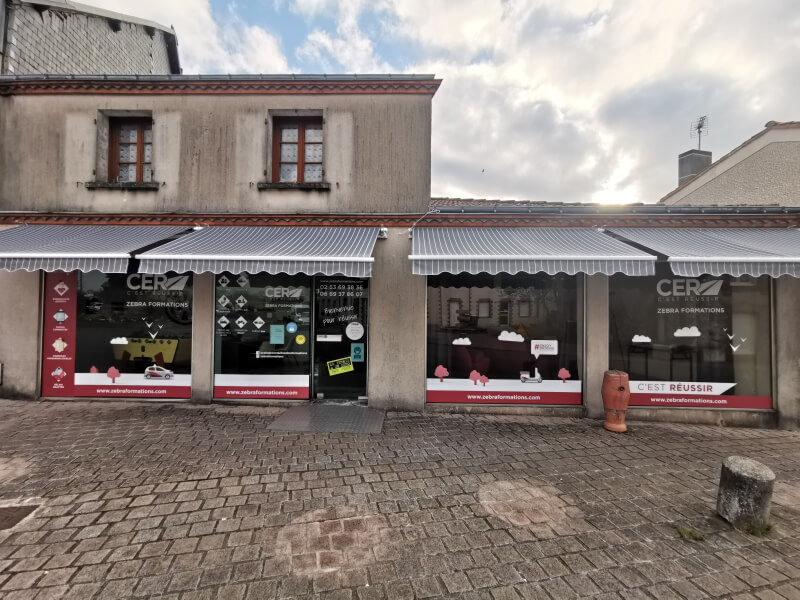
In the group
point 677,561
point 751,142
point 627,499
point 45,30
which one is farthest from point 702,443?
point 45,30

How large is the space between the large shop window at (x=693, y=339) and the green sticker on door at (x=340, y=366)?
19.5ft

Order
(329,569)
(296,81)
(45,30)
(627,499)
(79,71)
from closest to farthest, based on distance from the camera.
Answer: (329,569) < (627,499) < (296,81) < (45,30) < (79,71)

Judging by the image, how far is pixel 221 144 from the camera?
27.6ft

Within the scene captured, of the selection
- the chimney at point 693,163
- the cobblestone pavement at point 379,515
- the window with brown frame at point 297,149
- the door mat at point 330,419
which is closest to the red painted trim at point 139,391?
the cobblestone pavement at point 379,515

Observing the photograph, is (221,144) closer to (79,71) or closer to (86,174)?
(86,174)

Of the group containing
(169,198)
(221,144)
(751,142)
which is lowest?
(169,198)

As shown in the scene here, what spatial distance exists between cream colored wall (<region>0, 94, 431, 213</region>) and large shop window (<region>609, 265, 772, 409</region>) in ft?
18.0

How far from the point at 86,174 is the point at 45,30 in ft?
20.0

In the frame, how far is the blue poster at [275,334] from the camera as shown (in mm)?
8484

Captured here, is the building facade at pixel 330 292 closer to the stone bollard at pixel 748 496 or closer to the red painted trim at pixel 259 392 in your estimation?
the red painted trim at pixel 259 392

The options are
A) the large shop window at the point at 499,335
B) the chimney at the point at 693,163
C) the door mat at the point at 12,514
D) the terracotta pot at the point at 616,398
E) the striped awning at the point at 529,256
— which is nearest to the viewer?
the door mat at the point at 12,514

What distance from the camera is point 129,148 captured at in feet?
28.9

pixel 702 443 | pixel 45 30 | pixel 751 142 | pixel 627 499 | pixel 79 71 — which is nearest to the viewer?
pixel 627 499

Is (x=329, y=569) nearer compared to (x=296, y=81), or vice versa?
(x=329, y=569)
